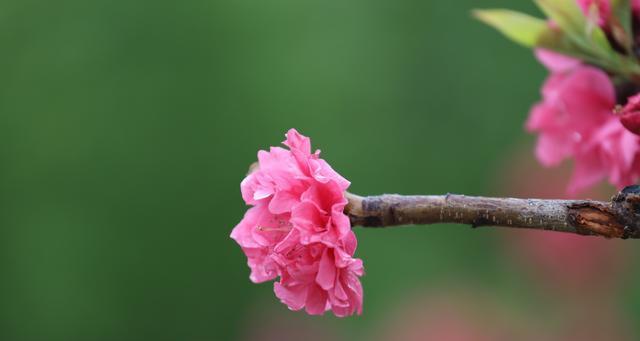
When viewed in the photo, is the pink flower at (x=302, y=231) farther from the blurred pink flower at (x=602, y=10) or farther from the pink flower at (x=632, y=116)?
the blurred pink flower at (x=602, y=10)

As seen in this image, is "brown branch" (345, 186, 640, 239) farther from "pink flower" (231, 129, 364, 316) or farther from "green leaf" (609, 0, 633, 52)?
"green leaf" (609, 0, 633, 52)

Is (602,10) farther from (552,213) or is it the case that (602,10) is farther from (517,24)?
(552,213)

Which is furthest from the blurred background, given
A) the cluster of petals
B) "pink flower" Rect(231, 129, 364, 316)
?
"pink flower" Rect(231, 129, 364, 316)

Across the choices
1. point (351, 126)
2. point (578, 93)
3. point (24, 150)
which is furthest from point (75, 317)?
point (578, 93)

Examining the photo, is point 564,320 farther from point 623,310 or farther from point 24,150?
point 24,150

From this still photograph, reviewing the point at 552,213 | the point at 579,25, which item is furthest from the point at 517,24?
the point at 552,213

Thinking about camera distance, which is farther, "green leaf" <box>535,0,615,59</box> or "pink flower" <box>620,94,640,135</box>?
"green leaf" <box>535,0,615,59</box>
